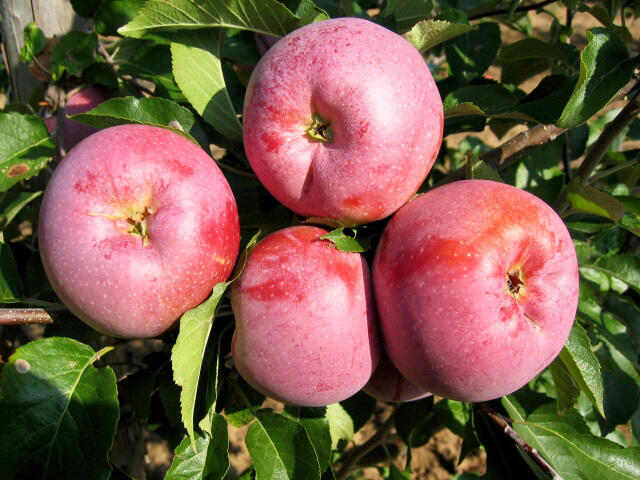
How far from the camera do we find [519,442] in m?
Answer: 1.09

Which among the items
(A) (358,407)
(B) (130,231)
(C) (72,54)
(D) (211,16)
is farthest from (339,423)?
(C) (72,54)

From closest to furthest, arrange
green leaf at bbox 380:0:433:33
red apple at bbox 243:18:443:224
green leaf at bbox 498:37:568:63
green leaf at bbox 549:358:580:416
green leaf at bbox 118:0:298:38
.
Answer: red apple at bbox 243:18:443:224
green leaf at bbox 118:0:298:38
green leaf at bbox 549:358:580:416
green leaf at bbox 380:0:433:33
green leaf at bbox 498:37:568:63

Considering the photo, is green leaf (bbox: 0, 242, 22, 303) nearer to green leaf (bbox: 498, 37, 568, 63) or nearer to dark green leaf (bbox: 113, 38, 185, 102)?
dark green leaf (bbox: 113, 38, 185, 102)

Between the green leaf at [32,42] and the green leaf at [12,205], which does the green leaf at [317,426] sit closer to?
the green leaf at [12,205]

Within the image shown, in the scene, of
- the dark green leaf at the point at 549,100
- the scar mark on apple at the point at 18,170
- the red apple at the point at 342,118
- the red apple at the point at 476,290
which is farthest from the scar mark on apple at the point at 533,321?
the scar mark on apple at the point at 18,170

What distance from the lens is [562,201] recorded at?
1338 mm

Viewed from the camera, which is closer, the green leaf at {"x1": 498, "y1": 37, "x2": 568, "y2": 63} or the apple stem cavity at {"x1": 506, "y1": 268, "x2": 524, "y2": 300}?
the apple stem cavity at {"x1": 506, "y1": 268, "x2": 524, "y2": 300}

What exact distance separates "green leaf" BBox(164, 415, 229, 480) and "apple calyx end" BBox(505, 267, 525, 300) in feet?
2.10

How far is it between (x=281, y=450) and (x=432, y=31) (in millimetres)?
924

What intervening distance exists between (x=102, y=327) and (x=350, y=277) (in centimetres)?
44

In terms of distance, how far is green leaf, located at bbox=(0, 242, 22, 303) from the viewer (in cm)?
103

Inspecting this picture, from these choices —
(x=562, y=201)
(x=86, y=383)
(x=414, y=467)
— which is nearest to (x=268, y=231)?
(x=86, y=383)

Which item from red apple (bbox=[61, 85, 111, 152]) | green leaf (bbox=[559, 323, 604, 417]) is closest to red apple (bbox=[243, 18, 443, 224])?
green leaf (bbox=[559, 323, 604, 417])

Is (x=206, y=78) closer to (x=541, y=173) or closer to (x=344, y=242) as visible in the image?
(x=344, y=242)
